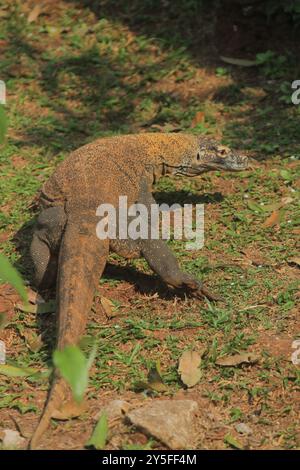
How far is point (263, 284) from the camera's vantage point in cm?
477

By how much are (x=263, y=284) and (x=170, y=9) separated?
4.09 meters

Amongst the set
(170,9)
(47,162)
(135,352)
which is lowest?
(135,352)

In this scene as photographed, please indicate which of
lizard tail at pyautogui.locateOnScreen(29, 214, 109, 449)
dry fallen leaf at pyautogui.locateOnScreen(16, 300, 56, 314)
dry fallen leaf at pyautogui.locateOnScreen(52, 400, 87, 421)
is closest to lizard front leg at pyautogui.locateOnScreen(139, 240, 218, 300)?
lizard tail at pyautogui.locateOnScreen(29, 214, 109, 449)

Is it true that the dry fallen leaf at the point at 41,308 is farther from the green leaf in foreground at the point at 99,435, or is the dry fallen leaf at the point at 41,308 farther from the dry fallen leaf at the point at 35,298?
the green leaf in foreground at the point at 99,435

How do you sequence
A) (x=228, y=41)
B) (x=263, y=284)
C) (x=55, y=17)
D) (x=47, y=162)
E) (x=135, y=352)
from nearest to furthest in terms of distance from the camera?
1. (x=135, y=352)
2. (x=263, y=284)
3. (x=47, y=162)
4. (x=228, y=41)
5. (x=55, y=17)

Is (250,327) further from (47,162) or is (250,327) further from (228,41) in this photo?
(228,41)

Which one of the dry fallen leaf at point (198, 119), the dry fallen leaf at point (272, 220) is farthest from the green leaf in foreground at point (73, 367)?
the dry fallen leaf at point (198, 119)

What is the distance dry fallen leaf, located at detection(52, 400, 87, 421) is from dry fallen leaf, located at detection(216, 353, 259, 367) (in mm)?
768

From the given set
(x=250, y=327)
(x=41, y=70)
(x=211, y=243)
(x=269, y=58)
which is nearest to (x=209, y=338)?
(x=250, y=327)

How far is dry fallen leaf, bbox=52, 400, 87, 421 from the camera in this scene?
3.69m

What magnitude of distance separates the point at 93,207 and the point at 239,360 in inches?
52.0

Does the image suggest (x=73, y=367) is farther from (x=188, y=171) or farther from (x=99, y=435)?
(x=188, y=171)

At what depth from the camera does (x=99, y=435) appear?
→ 3527mm

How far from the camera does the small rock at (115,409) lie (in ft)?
12.1
